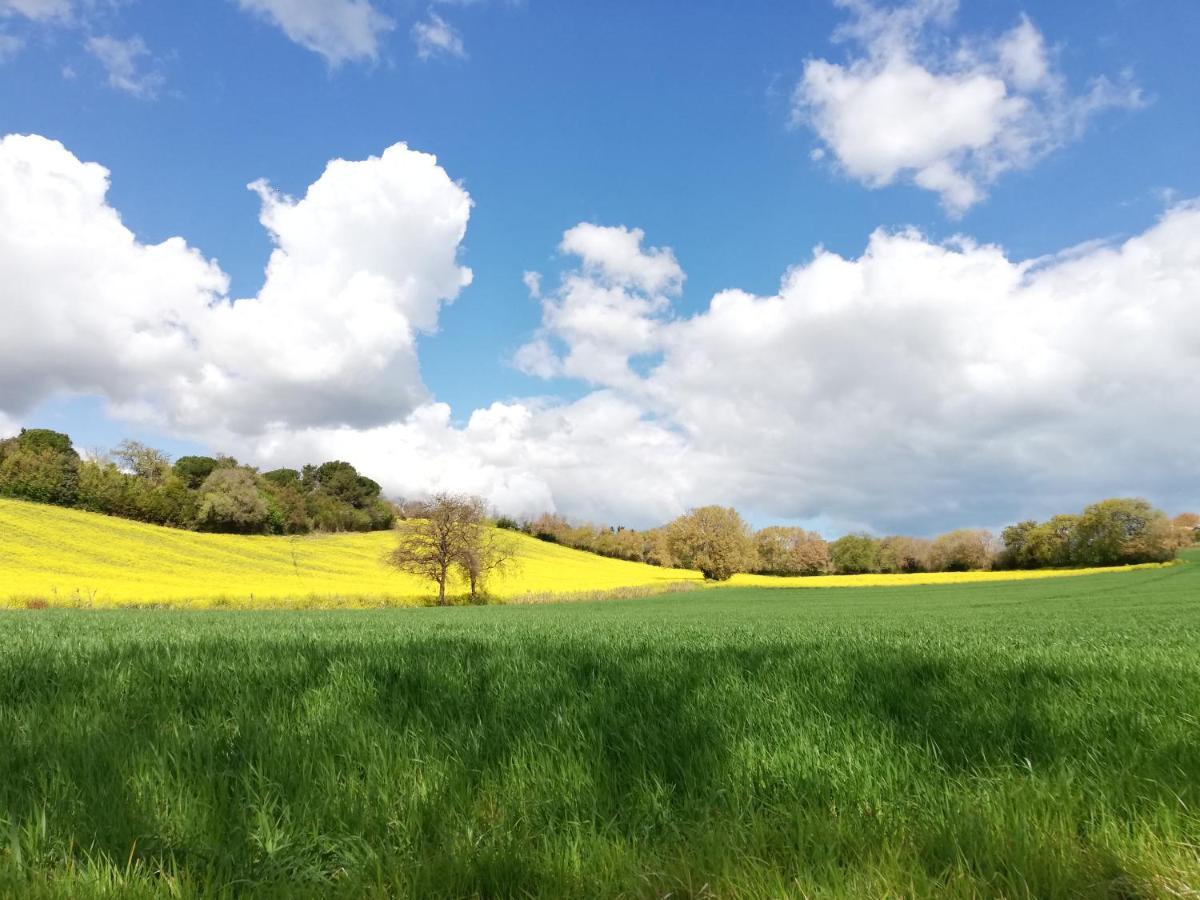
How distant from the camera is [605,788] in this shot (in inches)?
109

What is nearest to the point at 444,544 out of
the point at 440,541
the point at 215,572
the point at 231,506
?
the point at 440,541

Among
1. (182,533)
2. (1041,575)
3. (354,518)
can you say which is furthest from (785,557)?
(182,533)

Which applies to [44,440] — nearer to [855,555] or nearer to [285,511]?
[285,511]

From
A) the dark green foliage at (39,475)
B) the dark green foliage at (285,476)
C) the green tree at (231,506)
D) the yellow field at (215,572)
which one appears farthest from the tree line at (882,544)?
the dark green foliage at (39,475)

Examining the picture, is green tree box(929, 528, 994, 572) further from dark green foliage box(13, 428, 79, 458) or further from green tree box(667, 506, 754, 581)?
dark green foliage box(13, 428, 79, 458)

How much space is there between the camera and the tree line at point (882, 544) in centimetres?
9544

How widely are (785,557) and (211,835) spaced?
13131 centimetres

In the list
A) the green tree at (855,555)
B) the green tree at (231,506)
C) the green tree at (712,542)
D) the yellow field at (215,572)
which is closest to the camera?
the yellow field at (215,572)

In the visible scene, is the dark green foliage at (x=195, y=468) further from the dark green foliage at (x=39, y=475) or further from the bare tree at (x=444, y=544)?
the bare tree at (x=444, y=544)

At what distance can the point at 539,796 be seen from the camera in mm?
2738

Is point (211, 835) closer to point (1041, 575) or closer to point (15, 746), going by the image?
point (15, 746)

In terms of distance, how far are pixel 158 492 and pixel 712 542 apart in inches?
2952

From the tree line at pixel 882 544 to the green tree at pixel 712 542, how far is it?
0.49 ft

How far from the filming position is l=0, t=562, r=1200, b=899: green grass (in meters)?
2.05
